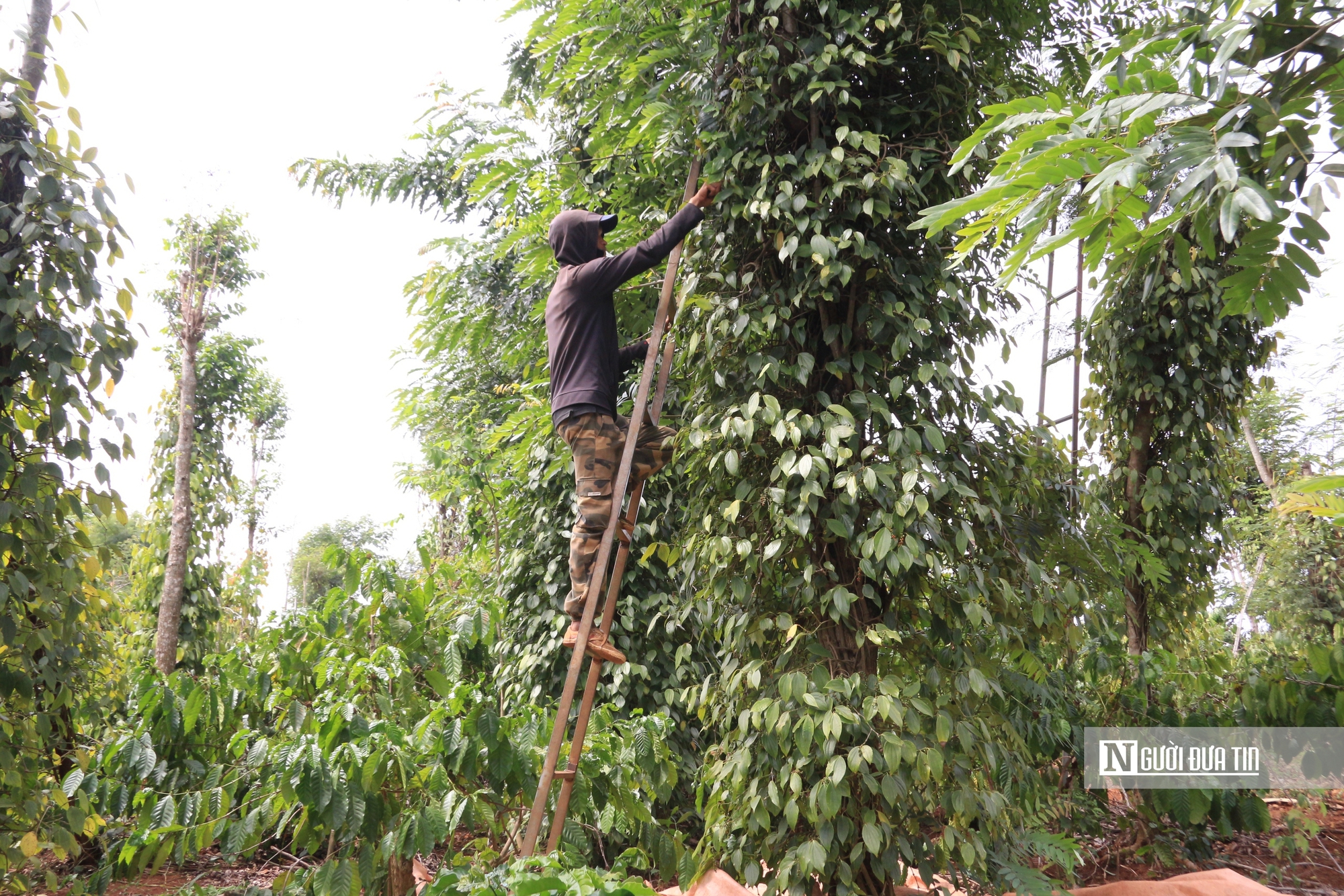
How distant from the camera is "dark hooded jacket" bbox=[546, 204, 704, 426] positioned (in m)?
3.10

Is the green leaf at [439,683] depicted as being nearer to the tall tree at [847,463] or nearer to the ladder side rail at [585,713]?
the ladder side rail at [585,713]

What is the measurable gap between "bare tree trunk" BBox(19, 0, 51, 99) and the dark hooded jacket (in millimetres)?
1674

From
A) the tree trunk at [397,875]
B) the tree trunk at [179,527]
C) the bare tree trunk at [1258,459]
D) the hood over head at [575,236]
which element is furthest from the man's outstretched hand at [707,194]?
the tree trunk at [179,527]

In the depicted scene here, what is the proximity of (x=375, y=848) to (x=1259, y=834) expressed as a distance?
4.74 m

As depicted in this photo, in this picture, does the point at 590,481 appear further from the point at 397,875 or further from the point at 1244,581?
the point at 1244,581

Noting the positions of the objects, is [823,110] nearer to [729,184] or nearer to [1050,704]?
[729,184]

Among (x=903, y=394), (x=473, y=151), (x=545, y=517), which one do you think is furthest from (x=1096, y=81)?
(x=545, y=517)

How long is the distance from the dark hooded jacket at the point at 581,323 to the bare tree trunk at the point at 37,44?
65.9 inches

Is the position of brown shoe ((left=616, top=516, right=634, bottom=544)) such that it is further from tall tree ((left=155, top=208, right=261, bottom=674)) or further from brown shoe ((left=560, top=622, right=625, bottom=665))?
tall tree ((left=155, top=208, right=261, bottom=674))

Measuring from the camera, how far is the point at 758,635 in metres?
3.04

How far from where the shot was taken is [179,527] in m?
6.98

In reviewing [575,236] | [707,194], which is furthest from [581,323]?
[707,194]

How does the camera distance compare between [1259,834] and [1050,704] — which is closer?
[1050,704]

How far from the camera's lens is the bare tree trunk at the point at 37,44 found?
8.99 ft
